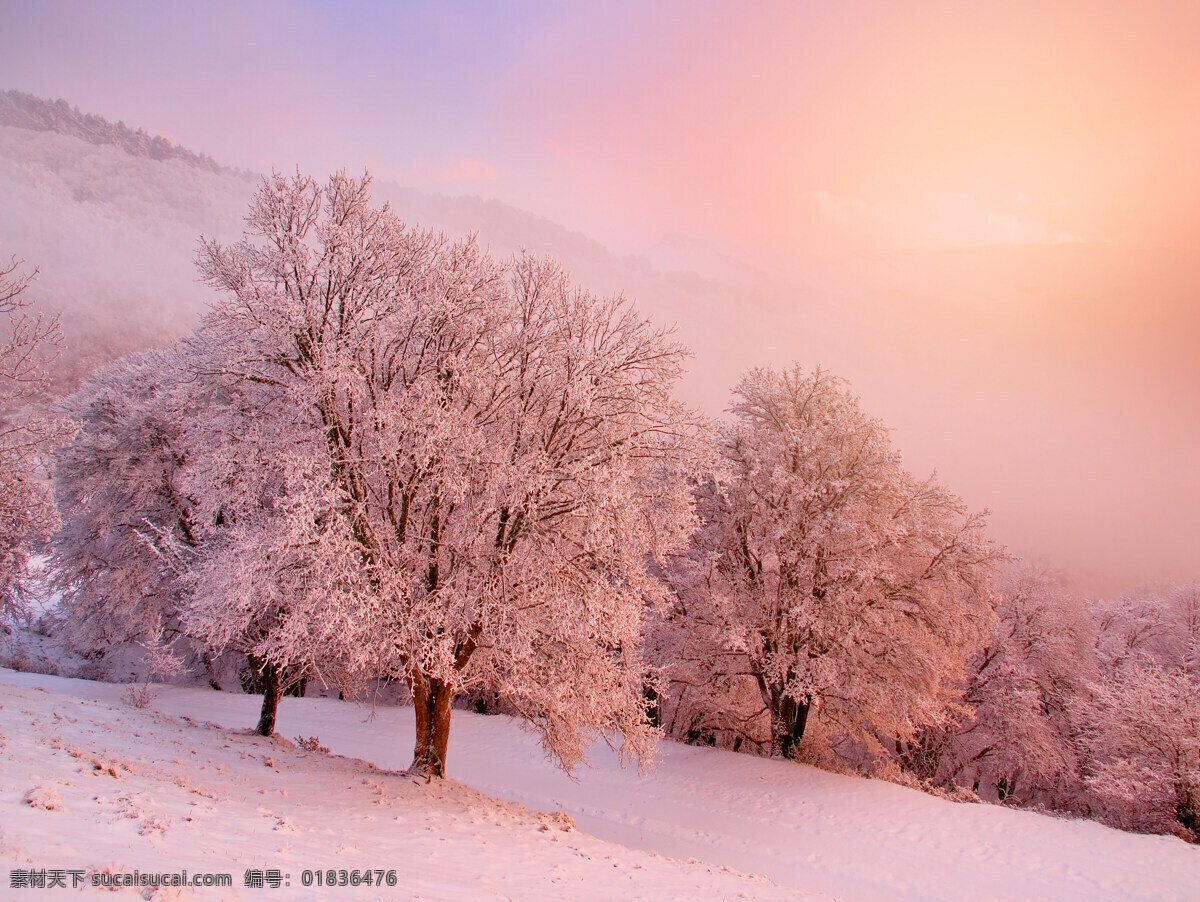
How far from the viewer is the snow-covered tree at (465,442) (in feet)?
35.0

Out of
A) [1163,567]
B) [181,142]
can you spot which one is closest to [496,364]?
[1163,567]

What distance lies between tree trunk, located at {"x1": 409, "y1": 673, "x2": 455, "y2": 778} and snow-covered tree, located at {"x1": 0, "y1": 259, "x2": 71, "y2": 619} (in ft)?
30.4

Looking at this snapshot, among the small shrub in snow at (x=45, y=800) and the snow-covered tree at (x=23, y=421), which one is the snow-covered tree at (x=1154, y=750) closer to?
the small shrub in snow at (x=45, y=800)

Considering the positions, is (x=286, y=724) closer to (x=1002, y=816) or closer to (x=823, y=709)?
(x=823, y=709)

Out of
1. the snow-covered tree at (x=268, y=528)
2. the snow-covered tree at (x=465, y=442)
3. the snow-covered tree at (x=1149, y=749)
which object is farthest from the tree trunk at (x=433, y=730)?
the snow-covered tree at (x=1149, y=749)

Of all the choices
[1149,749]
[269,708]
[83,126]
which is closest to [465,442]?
[269,708]

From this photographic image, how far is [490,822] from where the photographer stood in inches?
391

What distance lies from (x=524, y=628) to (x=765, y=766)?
38.0ft

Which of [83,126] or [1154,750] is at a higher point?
[83,126]

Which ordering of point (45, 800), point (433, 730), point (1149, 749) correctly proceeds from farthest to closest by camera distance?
point (1149, 749) → point (433, 730) → point (45, 800)

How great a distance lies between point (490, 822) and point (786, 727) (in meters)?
12.9

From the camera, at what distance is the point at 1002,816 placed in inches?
635

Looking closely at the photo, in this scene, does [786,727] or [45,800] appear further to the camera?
[786,727]

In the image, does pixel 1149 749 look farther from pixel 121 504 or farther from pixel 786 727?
pixel 121 504
